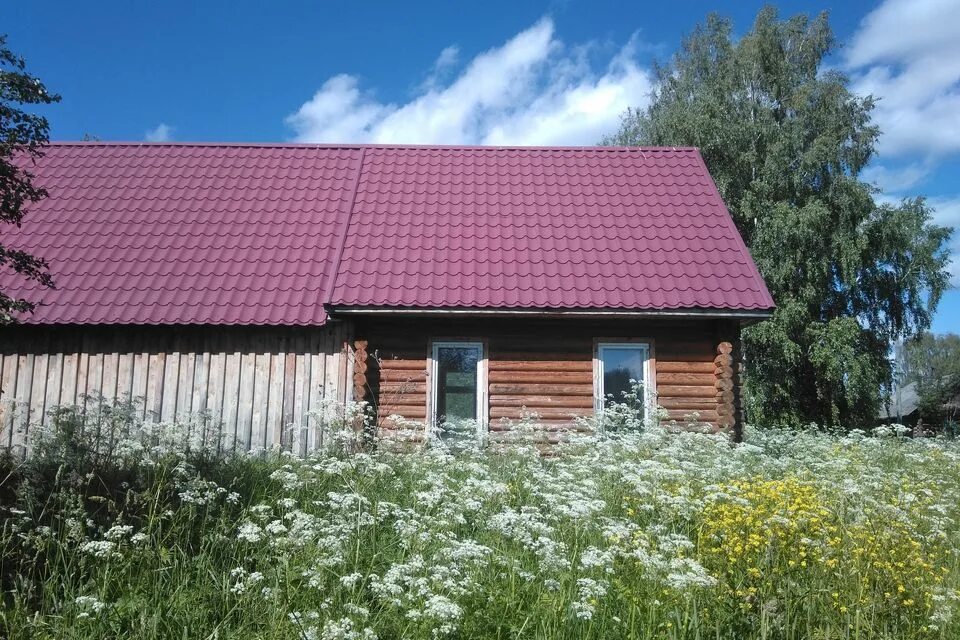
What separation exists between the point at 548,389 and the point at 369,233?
3.97 metres

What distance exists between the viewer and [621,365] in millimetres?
10305

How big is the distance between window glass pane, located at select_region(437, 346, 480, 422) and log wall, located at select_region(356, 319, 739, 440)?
25cm

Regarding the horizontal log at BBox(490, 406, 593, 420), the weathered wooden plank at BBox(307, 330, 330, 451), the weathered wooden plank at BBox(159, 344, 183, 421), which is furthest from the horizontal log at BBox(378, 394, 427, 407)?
the weathered wooden plank at BBox(159, 344, 183, 421)

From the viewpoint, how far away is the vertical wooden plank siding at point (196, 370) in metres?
9.88

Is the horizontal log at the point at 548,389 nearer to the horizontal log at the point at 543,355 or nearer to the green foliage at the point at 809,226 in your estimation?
the horizontal log at the point at 543,355

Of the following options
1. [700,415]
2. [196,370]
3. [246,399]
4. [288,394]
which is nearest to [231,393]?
[246,399]

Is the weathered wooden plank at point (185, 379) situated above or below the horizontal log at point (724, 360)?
below

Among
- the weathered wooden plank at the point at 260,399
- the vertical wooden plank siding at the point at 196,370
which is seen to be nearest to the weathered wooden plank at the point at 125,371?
the vertical wooden plank siding at the point at 196,370

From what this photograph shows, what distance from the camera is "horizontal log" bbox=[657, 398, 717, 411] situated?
1005 cm

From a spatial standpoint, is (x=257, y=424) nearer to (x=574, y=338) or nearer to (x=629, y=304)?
(x=574, y=338)

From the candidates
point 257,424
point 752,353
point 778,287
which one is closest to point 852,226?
point 778,287

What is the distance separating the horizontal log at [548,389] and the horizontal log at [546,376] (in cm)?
6

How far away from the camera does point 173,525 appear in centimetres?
448

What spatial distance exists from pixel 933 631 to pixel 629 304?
20.3ft
